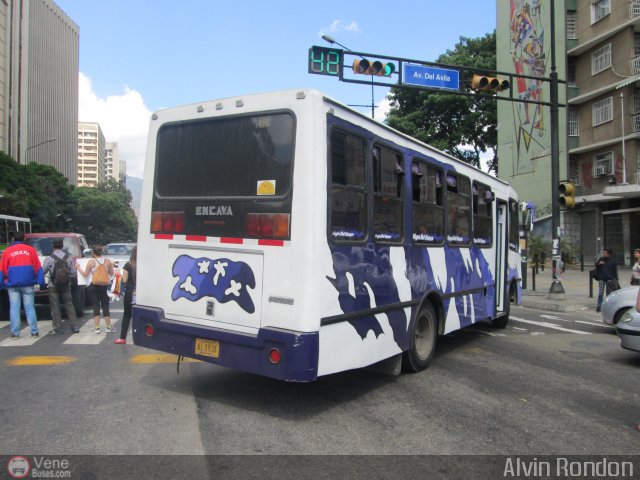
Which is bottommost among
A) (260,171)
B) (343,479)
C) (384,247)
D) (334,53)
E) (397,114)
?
(343,479)

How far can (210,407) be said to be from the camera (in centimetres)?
522

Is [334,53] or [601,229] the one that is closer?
[334,53]

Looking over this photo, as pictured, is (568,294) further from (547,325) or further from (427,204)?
(427,204)

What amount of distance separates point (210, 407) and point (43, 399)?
179 cm

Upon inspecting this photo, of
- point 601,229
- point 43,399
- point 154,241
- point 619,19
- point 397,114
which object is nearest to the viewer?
point 43,399

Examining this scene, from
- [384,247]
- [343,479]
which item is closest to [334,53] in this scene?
[384,247]

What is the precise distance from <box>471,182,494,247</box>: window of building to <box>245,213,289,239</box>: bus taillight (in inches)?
180

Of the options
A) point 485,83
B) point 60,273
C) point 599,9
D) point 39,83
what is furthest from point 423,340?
point 39,83

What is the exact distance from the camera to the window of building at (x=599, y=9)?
94.7 feet

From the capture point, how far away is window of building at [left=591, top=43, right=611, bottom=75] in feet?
95.4

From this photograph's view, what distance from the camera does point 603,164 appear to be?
29.7 m

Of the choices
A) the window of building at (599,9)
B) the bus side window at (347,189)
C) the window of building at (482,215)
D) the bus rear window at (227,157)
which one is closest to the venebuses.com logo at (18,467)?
the bus rear window at (227,157)

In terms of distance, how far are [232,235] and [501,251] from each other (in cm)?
643

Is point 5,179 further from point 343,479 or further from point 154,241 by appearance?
point 343,479
